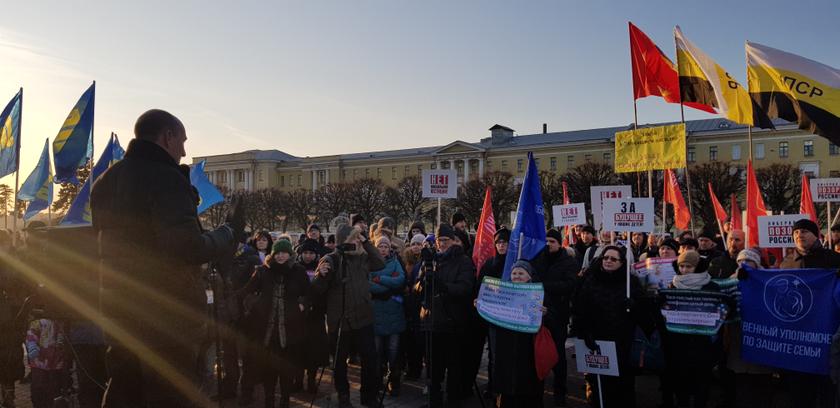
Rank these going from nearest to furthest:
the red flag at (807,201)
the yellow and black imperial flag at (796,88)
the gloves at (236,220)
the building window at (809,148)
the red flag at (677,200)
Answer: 1. the gloves at (236,220)
2. the yellow and black imperial flag at (796,88)
3. the red flag at (807,201)
4. the red flag at (677,200)
5. the building window at (809,148)

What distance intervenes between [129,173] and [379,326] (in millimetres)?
5355

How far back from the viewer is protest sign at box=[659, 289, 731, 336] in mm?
7074

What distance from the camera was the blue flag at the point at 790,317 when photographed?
21.1 ft

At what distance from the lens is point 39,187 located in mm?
17000

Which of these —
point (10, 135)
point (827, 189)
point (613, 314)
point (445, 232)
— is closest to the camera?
point (613, 314)

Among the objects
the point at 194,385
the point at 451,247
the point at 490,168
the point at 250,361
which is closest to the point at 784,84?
the point at 451,247

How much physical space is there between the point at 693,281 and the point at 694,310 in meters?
0.36

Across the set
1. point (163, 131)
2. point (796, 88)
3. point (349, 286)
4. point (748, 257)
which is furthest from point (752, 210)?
point (163, 131)

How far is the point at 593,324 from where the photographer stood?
6945 millimetres

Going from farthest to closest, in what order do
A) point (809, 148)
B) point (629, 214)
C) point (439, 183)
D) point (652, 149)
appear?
point (809, 148) < point (439, 183) < point (652, 149) < point (629, 214)

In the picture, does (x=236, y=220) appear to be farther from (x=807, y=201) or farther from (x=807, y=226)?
(x=807, y=201)

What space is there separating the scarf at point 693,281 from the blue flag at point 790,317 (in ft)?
1.29

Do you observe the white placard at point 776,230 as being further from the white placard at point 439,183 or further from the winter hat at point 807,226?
the white placard at point 439,183

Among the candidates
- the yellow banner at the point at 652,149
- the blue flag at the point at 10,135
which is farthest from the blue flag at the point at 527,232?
the blue flag at the point at 10,135
